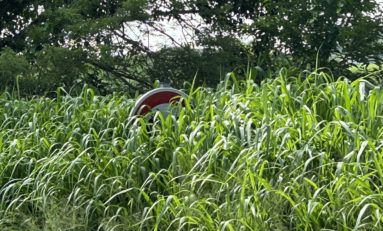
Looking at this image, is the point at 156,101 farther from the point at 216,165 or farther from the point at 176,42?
the point at 176,42

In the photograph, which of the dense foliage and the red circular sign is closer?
the red circular sign

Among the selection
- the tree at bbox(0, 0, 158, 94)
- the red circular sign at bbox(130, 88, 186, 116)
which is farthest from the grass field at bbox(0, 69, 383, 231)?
the tree at bbox(0, 0, 158, 94)

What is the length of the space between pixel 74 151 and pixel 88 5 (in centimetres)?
365

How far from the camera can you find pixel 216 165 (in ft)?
18.0

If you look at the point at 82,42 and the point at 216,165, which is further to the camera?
the point at 82,42

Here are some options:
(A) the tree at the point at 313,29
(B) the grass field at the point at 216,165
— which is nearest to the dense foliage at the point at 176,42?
(A) the tree at the point at 313,29

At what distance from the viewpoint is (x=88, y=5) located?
9.80 m

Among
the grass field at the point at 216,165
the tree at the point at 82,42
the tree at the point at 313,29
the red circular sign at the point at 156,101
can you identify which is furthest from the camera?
the tree at the point at 82,42

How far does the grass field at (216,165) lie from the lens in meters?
4.80

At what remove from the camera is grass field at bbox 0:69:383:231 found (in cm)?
480

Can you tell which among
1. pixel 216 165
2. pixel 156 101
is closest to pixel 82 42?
pixel 156 101

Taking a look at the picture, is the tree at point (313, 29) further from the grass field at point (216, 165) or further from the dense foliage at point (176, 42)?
the grass field at point (216, 165)

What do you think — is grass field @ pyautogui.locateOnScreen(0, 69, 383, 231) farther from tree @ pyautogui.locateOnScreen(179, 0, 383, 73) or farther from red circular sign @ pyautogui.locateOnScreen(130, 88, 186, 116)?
tree @ pyautogui.locateOnScreen(179, 0, 383, 73)

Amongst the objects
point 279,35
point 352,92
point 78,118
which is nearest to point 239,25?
point 279,35
